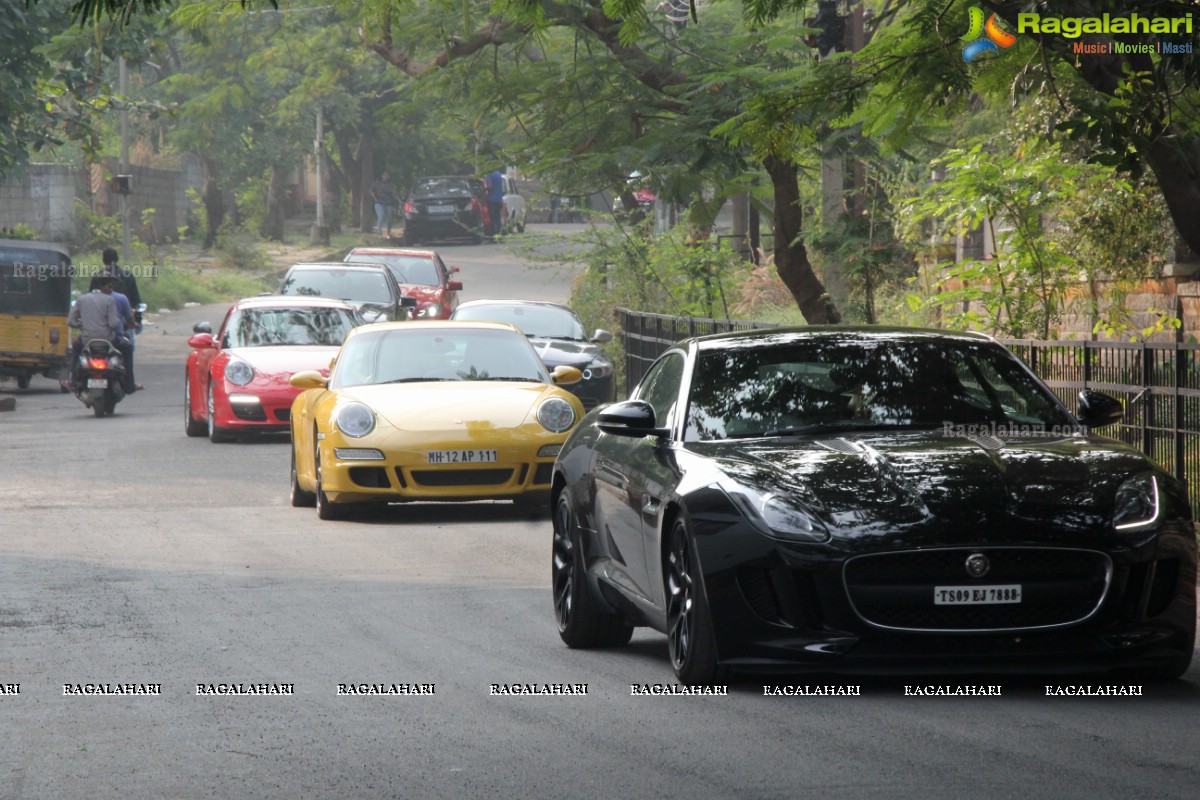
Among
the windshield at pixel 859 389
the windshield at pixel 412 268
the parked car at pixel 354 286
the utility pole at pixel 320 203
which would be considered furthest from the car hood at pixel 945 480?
the utility pole at pixel 320 203

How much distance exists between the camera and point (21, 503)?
15484 millimetres

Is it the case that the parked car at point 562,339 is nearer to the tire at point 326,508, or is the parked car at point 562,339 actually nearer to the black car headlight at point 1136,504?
the tire at point 326,508

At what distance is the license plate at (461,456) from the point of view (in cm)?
1380

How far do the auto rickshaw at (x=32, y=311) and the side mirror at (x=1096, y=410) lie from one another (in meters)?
23.2

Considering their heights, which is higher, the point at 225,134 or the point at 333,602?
the point at 225,134

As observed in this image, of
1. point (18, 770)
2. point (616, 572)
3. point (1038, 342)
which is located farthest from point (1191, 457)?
point (18, 770)

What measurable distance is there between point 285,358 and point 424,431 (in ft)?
24.1

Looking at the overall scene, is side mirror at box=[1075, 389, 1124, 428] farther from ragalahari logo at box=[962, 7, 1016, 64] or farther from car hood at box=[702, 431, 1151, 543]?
ragalahari logo at box=[962, 7, 1016, 64]

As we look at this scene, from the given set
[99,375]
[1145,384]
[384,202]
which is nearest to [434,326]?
[1145,384]

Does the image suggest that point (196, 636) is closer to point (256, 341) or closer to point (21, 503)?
point (21, 503)

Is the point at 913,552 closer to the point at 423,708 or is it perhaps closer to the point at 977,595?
the point at 977,595

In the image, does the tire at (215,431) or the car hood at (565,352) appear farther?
the car hood at (565,352)

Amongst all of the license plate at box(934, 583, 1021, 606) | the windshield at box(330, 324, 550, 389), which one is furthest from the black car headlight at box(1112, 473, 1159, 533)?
the windshield at box(330, 324, 550, 389)

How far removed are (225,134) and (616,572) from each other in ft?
177
